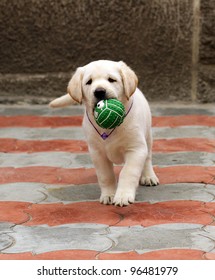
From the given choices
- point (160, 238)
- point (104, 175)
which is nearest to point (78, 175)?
point (104, 175)

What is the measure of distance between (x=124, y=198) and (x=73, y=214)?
27 cm

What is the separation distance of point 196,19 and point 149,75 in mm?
652

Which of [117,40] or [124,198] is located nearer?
[124,198]

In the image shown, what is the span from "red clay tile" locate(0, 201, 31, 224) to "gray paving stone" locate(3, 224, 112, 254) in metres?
0.14

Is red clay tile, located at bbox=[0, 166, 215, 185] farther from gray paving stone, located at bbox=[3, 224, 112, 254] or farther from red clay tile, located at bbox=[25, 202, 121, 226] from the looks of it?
gray paving stone, located at bbox=[3, 224, 112, 254]

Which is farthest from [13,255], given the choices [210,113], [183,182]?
[210,113]

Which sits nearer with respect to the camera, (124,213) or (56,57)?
(124,213)

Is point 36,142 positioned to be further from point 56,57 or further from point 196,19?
point 196,19

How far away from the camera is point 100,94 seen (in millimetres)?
3699

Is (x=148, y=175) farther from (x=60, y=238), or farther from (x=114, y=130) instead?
(x=60, y=238)

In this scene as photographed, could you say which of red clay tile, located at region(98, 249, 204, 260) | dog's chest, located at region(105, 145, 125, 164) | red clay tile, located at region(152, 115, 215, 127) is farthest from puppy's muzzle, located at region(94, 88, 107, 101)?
red clay tile, located at region(152, 115, 215, 127)

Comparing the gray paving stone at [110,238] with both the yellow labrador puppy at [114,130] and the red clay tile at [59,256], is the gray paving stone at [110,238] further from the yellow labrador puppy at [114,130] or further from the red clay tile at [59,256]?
the yellow labrador puppy at [114,130]

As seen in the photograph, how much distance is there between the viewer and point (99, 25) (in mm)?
6660

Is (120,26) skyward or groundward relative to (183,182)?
skyward
